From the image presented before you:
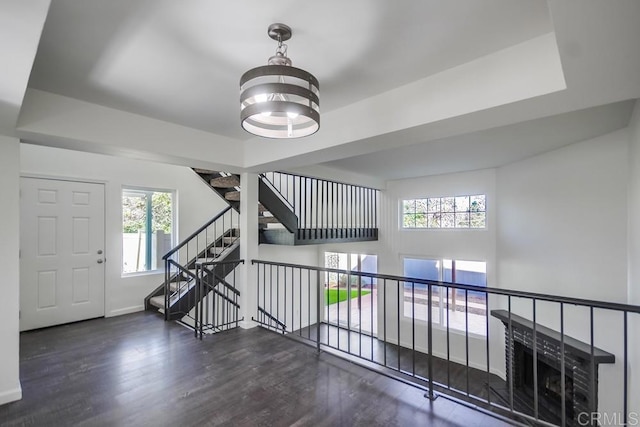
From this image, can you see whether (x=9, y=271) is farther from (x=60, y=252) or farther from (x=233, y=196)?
(x=233, y=196)

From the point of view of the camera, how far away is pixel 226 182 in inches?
184

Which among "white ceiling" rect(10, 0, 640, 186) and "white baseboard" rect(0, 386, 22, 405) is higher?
"white ceiling" rect(10, 0, 640, 186)

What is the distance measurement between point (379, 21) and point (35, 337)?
501 centimetres

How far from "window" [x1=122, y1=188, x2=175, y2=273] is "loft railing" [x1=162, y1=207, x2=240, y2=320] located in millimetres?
308

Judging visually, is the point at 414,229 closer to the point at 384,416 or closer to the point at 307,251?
the point at 307,251

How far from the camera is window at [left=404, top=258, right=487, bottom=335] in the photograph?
603 cm

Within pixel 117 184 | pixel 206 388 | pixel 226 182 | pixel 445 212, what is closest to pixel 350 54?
pixel 206 388

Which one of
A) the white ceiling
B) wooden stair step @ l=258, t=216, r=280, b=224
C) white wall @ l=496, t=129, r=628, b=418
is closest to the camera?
the white ceiling

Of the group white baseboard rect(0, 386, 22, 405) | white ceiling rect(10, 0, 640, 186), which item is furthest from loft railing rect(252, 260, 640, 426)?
white baseboard rect(0, 386, 22, 405)

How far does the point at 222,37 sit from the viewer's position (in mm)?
1778

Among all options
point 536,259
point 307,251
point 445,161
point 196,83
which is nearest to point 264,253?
point 307,251

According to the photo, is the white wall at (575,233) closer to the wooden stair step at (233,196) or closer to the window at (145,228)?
the wooden stair step at (233,196)

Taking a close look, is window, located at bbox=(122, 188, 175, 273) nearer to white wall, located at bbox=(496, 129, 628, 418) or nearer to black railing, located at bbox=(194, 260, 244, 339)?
black railing, located at bbox=(194, 260, 244, 339)

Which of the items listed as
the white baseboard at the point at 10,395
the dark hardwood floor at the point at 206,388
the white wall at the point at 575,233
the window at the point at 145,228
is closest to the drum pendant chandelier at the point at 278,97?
the dark hardwood floor at the point at 206,388
